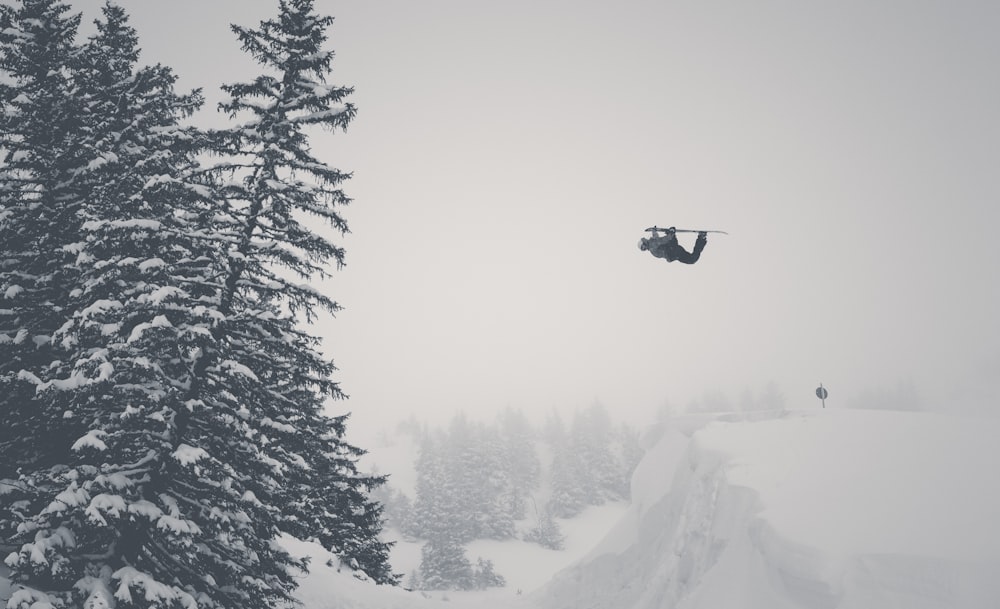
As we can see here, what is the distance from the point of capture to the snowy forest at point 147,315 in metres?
7.55

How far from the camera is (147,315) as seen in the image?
8.14m

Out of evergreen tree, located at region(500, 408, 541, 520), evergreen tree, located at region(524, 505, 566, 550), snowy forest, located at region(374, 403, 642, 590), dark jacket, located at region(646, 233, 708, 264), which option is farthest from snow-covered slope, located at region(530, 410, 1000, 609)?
evergreen tree, located at region(500, 408, 541, 520)

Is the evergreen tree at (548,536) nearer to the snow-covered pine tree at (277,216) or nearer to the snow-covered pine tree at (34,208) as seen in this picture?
the snow-covered pine tree at (277,216)

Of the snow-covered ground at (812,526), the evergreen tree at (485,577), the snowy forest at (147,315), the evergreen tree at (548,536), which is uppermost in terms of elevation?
the snowy forest at (147,315)

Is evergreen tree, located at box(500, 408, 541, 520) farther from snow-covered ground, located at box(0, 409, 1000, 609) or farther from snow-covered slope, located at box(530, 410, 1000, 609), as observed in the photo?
snow-covered slope, located at box(530, 410, 1000, 609)

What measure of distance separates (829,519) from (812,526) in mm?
337

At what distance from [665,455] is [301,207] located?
18.2m

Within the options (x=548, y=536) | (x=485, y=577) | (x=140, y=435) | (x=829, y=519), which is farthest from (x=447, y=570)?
(x=829, y=519)

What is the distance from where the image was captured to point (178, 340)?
298 inches

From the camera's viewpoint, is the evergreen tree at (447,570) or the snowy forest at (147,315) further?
the evergreen tree at (447,570)

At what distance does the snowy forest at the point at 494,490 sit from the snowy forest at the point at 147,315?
114ft

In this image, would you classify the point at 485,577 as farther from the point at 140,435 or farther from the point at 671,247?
the point at 140,435

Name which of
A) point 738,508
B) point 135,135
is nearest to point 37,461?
point 135,135

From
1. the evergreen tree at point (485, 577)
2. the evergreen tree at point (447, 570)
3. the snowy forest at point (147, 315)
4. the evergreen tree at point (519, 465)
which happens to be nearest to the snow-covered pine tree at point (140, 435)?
the snowy forest at point (147, 315)
